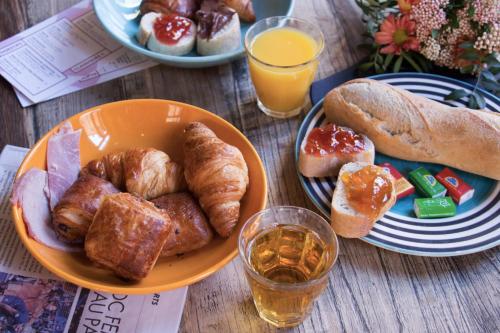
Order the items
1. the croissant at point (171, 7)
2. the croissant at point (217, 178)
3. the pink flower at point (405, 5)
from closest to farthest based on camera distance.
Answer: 1. the croissant at point (217, 178)
2. the pink flower at point (405, 5)
3. the croissant at point (171, 7)

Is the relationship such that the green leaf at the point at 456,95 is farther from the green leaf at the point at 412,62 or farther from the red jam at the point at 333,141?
the red jam at the point at 333,141

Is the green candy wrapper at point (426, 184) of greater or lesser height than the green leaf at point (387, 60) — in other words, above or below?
below

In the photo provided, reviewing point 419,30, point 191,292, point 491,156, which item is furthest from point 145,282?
point 419,30

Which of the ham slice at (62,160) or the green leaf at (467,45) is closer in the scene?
the ham slice at (62,160)

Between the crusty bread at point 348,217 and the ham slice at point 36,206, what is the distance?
0.57 m

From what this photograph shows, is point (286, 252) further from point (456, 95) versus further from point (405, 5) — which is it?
point (405, 5)

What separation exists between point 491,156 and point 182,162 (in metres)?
0.77

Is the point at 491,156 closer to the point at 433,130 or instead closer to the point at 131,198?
the point at 433,130

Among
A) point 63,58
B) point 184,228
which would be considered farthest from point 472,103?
point 63,58

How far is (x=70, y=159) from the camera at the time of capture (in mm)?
1267

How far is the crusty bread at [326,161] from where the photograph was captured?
1288mm

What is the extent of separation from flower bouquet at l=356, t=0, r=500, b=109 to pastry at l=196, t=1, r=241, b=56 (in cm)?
40

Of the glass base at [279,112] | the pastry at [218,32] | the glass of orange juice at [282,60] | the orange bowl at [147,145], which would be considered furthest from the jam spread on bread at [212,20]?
the orange bowl at [147,145]

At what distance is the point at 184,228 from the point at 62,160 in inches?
14.1
